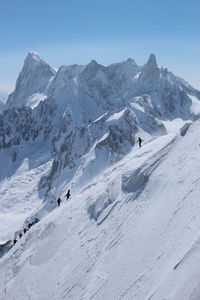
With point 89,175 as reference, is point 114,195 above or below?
above

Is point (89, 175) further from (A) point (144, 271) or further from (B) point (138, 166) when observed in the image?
(A) point (144, 271)

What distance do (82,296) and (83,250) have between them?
537 cm

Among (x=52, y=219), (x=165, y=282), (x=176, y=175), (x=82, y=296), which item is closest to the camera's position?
(x=165, y=282)

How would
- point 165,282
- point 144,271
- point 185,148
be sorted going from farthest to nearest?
1. point 185,148
2. point 144,271
3. point 165,282

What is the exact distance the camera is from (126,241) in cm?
2559

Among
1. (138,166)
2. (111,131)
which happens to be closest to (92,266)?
(138,166)

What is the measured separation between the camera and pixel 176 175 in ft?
93.2

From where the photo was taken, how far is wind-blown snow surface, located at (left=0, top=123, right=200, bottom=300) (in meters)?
19.5

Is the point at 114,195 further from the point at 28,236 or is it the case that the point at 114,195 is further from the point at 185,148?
the point at 28,236

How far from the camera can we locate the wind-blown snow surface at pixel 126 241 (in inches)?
768

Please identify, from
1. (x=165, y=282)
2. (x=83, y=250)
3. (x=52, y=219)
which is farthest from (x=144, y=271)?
(x=52, y=219)

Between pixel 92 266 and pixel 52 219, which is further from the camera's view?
pixel 52 219

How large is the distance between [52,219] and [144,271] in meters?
18.0

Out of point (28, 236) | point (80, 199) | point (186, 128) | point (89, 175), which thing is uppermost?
point (186, 128)
